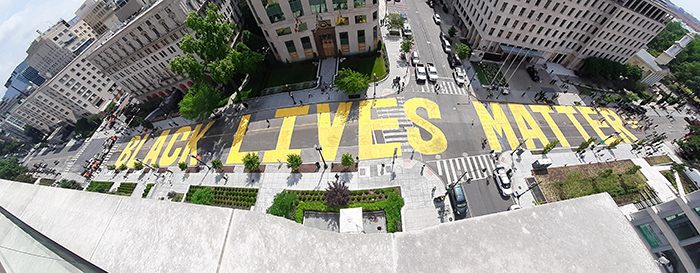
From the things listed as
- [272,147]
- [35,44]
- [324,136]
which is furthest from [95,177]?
[35,44]

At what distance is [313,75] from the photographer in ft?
145

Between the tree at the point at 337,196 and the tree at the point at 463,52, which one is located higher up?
the tree at the point at 463,52

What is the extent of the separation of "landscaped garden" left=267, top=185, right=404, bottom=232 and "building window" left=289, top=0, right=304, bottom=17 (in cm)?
3113

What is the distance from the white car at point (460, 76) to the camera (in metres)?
41.5

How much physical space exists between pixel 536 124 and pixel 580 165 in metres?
8.26

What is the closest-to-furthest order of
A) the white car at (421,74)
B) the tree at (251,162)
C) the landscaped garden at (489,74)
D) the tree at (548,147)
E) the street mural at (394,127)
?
the tree at (251,162) < the tree at (548,147) < the street mural at (394,127) < the white car at (421,74) < the landscaped garden at (489,74)

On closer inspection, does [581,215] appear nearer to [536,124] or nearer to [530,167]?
[530,167]

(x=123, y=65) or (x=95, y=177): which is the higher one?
(x=123, y=65)

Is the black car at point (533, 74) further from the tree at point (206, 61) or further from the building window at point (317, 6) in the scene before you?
the tree at point (206, 61)

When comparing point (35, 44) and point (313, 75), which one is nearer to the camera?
point (313, 75)

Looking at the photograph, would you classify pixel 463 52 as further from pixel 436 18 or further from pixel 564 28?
pixel 564 28

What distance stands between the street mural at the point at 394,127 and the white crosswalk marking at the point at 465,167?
2424 millimetres

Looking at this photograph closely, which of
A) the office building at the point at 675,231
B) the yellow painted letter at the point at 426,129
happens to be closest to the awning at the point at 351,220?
the yellow painted letter at the point at 426,129

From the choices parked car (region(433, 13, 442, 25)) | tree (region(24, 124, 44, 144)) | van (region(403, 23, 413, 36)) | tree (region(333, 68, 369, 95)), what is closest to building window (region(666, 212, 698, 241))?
tree (region(333, 68, 369, 95))
